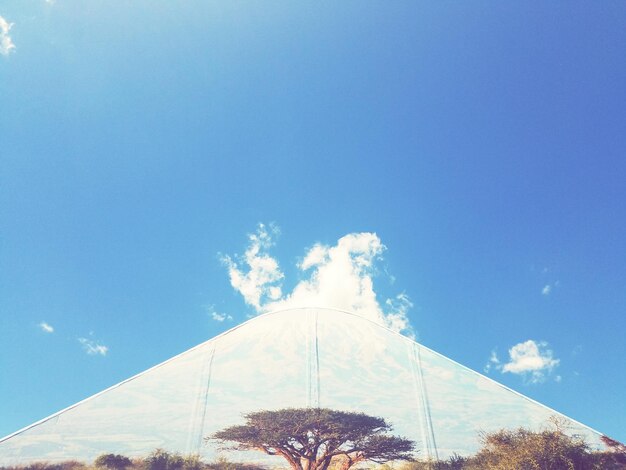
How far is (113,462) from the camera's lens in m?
15.0

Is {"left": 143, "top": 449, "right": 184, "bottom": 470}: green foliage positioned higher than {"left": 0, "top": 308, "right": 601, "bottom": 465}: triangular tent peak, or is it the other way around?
{"left": 0, "top": 308, "right": 601, "bottom": 465}: triangular tent peak

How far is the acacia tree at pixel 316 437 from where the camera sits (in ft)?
52.7

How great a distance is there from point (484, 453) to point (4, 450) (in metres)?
17.6

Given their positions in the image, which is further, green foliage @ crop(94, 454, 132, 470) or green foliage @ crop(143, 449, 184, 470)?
green foliage @ crop(143, 449, 184, 470)

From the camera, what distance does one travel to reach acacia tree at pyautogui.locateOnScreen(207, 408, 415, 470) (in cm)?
1608

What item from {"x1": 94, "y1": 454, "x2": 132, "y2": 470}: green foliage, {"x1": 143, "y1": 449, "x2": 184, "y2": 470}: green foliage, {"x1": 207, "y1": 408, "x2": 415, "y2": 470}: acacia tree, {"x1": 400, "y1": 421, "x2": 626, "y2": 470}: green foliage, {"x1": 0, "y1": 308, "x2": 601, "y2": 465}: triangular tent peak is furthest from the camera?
{"x1": 207, "y1": 408, "x2": 415, "y2": 470}: acacia tree

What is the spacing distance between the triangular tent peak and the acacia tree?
363 mm

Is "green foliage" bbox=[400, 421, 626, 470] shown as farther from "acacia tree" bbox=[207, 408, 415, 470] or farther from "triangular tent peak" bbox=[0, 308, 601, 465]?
"acacia tree" bbox=[207, 408, 415, 470]

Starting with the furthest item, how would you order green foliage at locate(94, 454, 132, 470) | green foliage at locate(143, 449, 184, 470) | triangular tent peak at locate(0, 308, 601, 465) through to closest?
triangular tent peak at locate(0, 308, 601, 465) → green foliage at locate(143, 449, 184, 470) → green foliage at locate(94, 454, 132, 470)

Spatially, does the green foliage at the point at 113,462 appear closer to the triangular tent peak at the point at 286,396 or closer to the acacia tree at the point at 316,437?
the triangular tent peak at the point at 286,396

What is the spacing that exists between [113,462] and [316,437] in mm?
7720

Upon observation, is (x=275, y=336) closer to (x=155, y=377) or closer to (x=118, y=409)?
(x=155, y=377)

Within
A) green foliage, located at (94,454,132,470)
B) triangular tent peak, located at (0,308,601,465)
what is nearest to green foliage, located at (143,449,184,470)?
triangular tent peak, located at (0,308,601,465)

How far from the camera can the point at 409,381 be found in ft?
56.8
